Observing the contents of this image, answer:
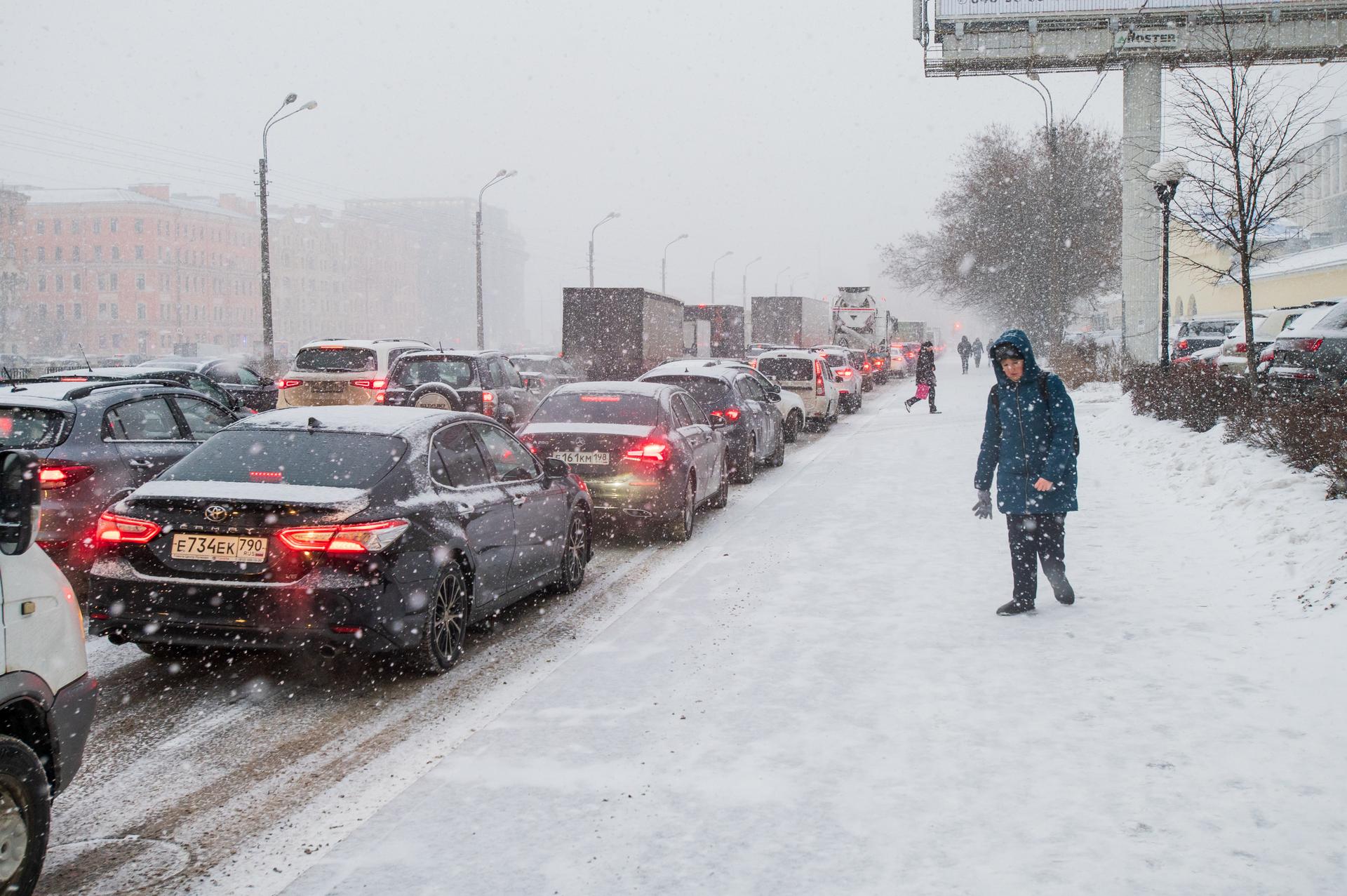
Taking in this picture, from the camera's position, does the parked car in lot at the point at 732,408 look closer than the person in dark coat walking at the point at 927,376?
Yes

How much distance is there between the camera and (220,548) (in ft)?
18.4

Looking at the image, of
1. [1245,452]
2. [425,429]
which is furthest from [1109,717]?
[1245,452]

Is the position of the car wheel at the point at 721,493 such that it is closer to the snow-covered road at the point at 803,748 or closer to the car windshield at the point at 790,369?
the snow-covered road at the point at 803,748

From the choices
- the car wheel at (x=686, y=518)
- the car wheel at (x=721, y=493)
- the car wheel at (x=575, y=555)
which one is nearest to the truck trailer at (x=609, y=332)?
the car wheel at (x=721, y=493)

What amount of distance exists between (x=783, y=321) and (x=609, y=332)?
21.1 m

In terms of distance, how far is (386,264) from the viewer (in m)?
148

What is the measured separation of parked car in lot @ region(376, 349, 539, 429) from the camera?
1627 cm

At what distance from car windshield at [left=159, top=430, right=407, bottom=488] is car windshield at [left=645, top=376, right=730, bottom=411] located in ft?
27.6

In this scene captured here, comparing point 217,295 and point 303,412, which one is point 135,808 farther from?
point 217,295

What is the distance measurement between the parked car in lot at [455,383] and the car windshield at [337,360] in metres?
0.47

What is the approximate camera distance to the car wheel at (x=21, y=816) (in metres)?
3.29

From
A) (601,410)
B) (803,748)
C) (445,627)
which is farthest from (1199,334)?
(803,748)

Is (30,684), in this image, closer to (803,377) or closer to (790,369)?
(790,369)

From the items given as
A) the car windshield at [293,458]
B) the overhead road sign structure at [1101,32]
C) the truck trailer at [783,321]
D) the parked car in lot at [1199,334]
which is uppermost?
the overhead road sign structure at [1101,32]
